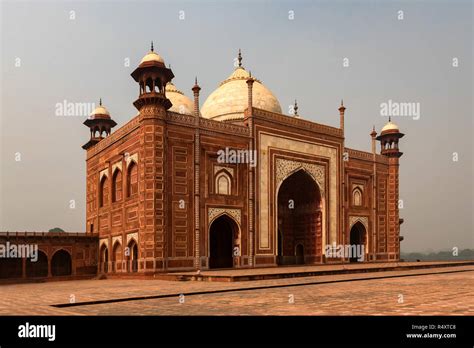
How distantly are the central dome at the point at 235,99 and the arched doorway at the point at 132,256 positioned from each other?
881cm

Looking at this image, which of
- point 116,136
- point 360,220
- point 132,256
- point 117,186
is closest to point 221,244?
point 132,256

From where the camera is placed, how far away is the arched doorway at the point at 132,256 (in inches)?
870

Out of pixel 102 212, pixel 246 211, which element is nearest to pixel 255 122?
pixel 246 211

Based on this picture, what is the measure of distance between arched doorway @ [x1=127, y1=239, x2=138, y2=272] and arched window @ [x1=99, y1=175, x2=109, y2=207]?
4.24m

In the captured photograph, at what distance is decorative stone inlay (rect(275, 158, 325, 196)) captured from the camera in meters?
25.9

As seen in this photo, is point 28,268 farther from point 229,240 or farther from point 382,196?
point 382,196

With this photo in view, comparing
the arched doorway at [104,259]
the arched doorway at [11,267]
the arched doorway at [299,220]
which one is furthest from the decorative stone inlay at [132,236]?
the arched doorway at [299,220]

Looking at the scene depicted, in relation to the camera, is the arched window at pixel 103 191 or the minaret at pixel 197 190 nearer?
the minaret at pixel 197 190

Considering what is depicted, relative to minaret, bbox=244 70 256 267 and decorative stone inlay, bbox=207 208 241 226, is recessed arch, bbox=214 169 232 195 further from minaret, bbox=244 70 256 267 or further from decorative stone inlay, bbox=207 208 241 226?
minaret, bbox=244 70 256 267

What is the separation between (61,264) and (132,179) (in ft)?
17.3

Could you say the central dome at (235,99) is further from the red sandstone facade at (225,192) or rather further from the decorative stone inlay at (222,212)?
the decorative stone inlay at (222,212)

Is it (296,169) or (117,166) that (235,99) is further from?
(117,166)

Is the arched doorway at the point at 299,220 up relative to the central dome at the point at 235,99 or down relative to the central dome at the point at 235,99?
down
